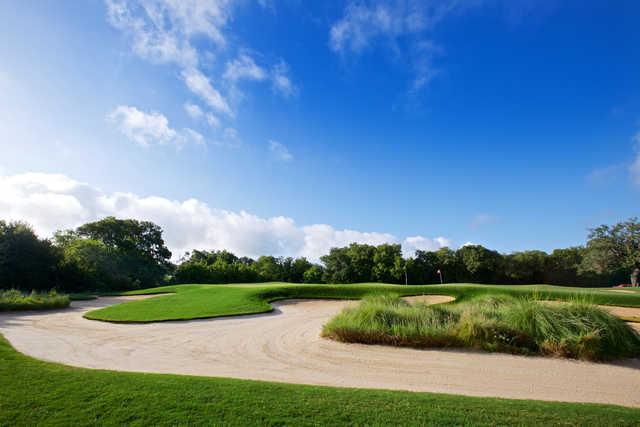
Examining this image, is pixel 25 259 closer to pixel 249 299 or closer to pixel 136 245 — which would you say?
pixel 136 245

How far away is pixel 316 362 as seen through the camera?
649 cm

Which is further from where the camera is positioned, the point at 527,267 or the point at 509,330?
the point at 527,267

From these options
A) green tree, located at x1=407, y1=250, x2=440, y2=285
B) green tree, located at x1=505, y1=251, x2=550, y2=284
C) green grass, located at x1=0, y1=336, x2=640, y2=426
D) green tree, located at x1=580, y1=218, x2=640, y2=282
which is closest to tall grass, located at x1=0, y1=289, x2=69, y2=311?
green grass, located at x1=0, y1=336, x2=640, y2=426

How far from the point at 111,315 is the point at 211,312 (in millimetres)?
3883

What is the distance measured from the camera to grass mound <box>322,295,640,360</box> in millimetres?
7109

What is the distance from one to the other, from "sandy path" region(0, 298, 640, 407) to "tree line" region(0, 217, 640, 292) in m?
26.5

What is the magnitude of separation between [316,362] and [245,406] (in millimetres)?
3017

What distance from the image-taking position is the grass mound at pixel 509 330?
7.11 meters

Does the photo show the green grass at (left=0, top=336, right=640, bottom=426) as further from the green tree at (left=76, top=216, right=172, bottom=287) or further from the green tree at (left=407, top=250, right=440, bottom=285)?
the green tree at (left=407, top=250, right=440, bottom=285)

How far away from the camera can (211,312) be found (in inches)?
460

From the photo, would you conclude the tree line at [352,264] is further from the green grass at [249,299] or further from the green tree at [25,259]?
the green grass at [249,299]

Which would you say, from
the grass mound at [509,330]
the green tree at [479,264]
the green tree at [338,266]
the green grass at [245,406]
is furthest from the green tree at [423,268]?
the green grass at [245,406]

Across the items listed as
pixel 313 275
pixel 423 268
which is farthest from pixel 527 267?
pixel 313 275

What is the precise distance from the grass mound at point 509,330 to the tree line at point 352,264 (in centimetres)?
3098
